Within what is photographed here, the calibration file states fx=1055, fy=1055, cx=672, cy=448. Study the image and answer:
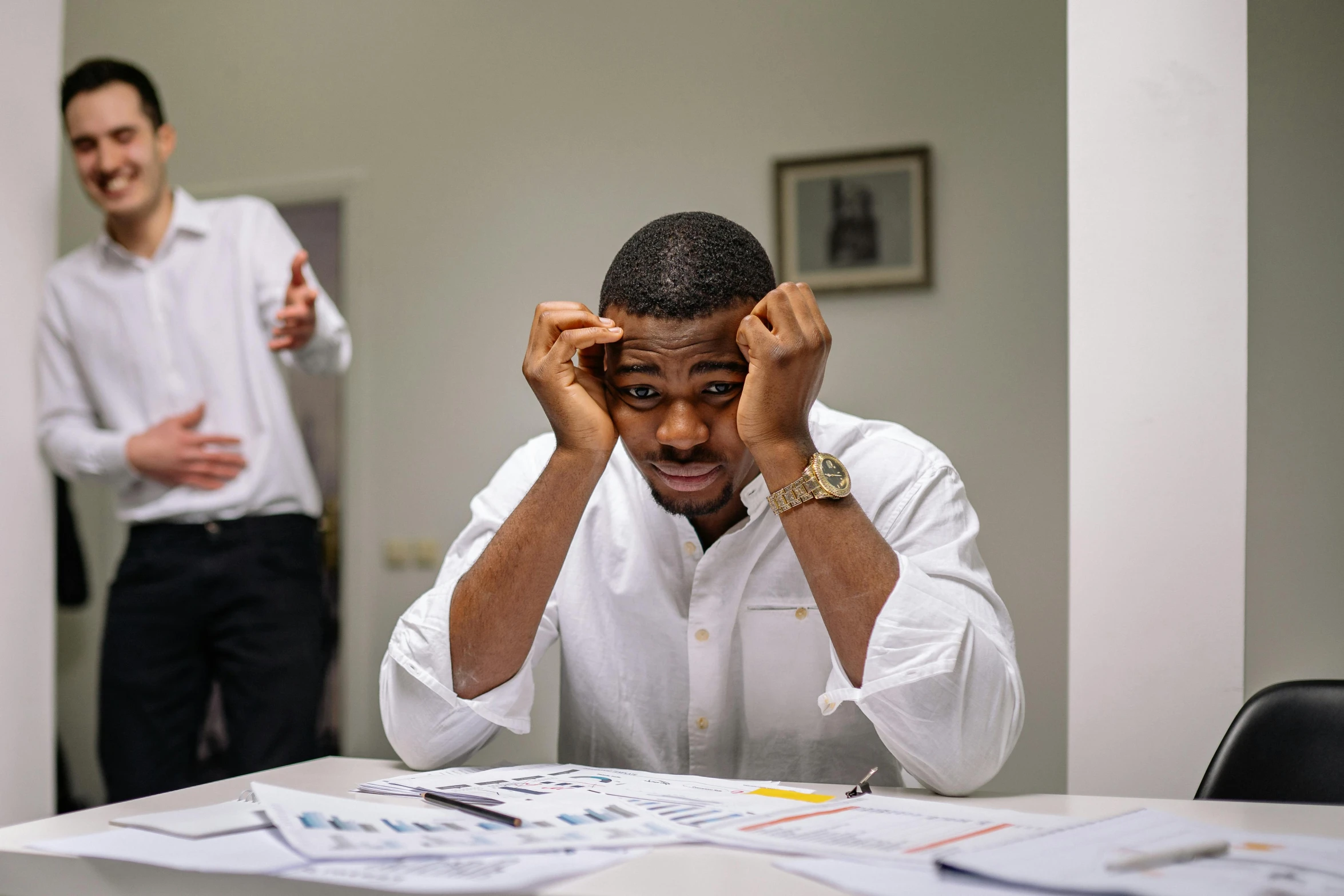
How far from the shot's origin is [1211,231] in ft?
5.01

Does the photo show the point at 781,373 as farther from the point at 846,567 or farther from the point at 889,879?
the point at 889,879

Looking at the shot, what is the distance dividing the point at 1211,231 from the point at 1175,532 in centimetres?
44

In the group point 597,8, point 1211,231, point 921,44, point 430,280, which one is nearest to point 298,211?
point 430,280

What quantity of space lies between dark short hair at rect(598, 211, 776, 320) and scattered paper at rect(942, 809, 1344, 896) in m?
0.73

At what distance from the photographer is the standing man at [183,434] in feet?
7.72

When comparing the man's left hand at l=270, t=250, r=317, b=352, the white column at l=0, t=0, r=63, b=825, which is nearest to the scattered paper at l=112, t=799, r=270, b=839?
the white column at l=0, t=0, r=63, b=825

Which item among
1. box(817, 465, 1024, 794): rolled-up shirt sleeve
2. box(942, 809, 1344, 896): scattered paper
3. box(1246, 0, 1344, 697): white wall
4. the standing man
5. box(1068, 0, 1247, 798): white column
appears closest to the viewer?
box(942, 809, 1344, 896): scattered paper

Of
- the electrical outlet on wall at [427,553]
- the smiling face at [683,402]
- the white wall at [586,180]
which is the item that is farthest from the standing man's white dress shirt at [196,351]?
the smiling face at [683,402]

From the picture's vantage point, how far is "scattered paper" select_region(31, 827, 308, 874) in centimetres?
74

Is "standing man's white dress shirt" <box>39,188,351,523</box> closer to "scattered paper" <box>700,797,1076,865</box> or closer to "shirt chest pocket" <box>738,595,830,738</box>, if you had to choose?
"shirt chest pocket" <box>738,595,830,738</box>

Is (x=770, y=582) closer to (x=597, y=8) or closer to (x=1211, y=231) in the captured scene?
(x=1211, y=231)

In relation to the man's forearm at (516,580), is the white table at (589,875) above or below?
below

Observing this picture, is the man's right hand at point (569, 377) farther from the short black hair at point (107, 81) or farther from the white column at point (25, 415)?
the short black hair at point (107, 81)

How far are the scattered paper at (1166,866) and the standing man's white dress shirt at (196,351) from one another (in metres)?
2.08
